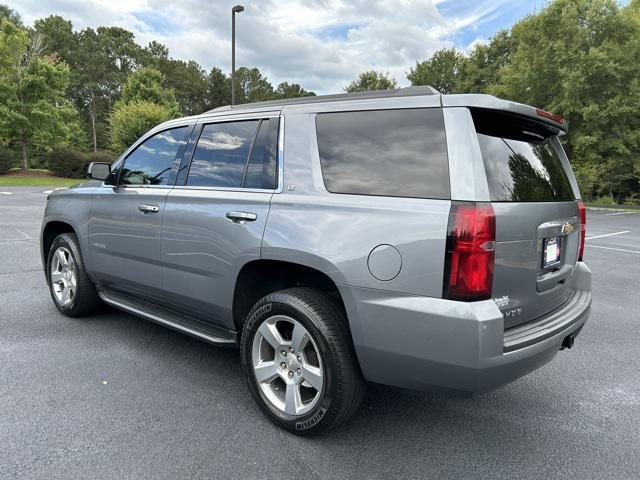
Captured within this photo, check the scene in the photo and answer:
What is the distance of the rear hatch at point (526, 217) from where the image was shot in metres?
2.13

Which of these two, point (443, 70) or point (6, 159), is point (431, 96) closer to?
point (6, 159)

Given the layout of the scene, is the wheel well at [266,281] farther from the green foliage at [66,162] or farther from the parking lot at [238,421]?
the green foliage at [66,162]

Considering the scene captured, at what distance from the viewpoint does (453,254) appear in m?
2.00

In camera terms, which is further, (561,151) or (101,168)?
(101,168)

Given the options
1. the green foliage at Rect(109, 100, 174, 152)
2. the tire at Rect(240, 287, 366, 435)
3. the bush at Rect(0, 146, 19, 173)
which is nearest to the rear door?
the tire at Rect(240, 287, 366, 435)

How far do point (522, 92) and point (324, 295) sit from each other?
30.2m

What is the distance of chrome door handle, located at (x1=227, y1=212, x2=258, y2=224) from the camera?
8.77 ft

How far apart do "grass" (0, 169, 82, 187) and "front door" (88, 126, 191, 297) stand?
22.7 meters

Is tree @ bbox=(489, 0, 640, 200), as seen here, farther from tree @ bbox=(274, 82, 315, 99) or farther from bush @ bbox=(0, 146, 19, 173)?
tree @ bbox=(274, 82, 315, 99)

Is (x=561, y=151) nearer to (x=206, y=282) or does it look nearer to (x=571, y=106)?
(x=206, y=282)

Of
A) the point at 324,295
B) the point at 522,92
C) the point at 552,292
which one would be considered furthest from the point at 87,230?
the point at 522,92

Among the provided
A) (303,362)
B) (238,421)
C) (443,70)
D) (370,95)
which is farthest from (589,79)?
(238,421)

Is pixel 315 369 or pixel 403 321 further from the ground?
pixel 403 321

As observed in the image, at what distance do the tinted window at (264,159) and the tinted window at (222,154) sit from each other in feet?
0.21
